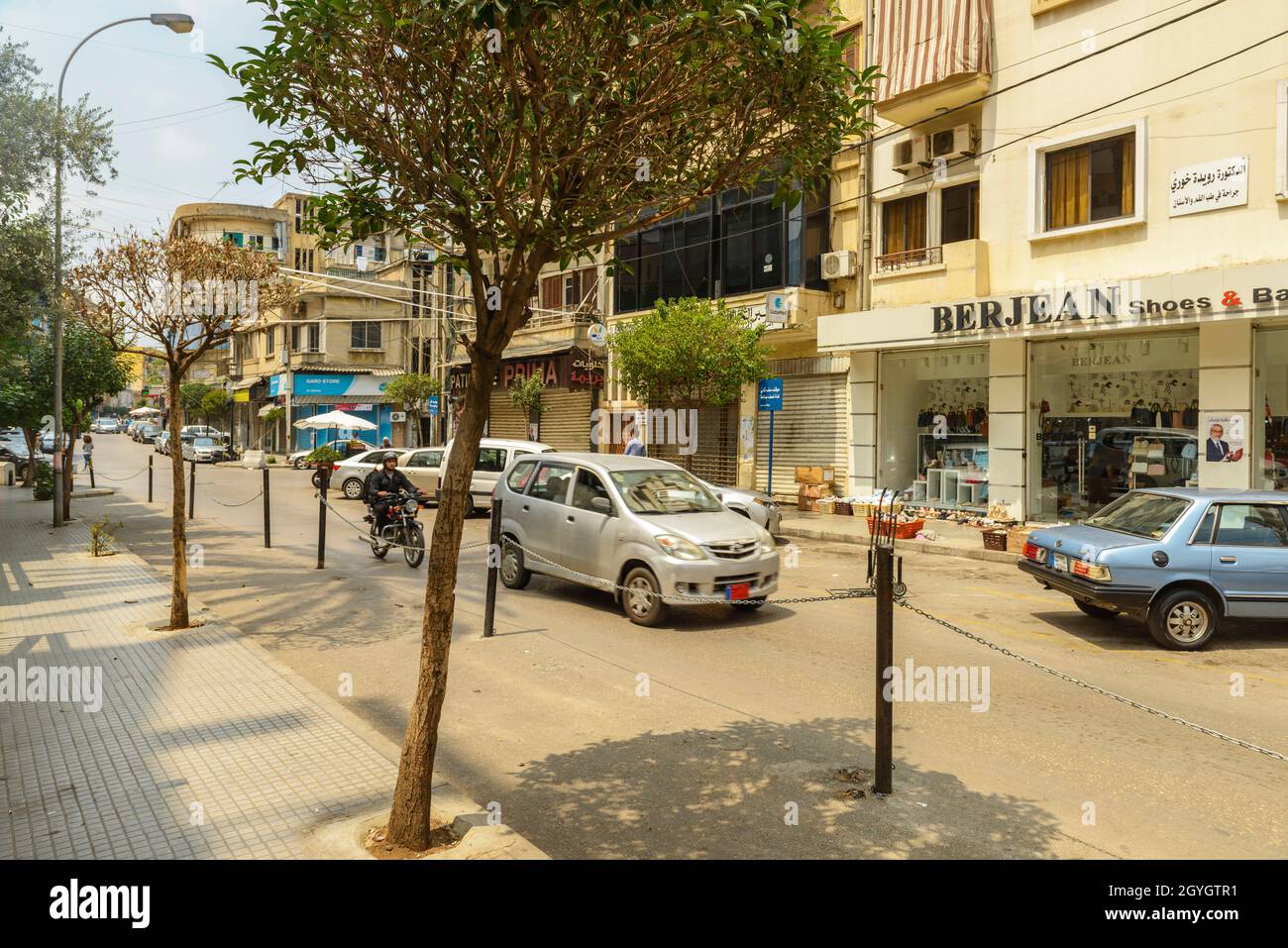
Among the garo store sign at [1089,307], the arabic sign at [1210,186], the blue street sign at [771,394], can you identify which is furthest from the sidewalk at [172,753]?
the arabic sign at [1210,186]

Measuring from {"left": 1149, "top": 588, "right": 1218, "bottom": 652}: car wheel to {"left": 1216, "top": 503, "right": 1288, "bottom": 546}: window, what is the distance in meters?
0.64

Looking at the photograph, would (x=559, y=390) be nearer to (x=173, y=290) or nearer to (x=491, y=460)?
(x=491, y=460)

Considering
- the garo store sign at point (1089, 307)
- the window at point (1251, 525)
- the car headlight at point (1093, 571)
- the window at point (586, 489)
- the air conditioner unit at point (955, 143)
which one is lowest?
the car headlight at point (1093, 571)

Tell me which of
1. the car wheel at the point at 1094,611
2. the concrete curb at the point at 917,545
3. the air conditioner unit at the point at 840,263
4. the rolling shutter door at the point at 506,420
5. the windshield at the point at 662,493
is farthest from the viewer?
the rolling shutter door at the point at 506,420

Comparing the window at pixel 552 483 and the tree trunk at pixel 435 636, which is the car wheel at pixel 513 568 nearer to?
the window at pixel 552 483

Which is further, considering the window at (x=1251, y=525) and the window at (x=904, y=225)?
the window at (x=904, y=225)

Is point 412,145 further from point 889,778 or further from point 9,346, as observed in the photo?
point 9,346

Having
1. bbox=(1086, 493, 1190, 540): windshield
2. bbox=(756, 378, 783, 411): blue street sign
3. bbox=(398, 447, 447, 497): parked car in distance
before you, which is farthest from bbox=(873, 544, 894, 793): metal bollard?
bbox=(398, 447, 447, 497): parked car in distance

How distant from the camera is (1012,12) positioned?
1792 cm

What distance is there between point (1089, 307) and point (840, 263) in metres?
6.67

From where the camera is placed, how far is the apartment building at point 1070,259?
1477 cm

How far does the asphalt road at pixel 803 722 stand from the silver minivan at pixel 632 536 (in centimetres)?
43

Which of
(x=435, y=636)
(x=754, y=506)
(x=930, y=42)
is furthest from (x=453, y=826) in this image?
(x=930, y=42)
